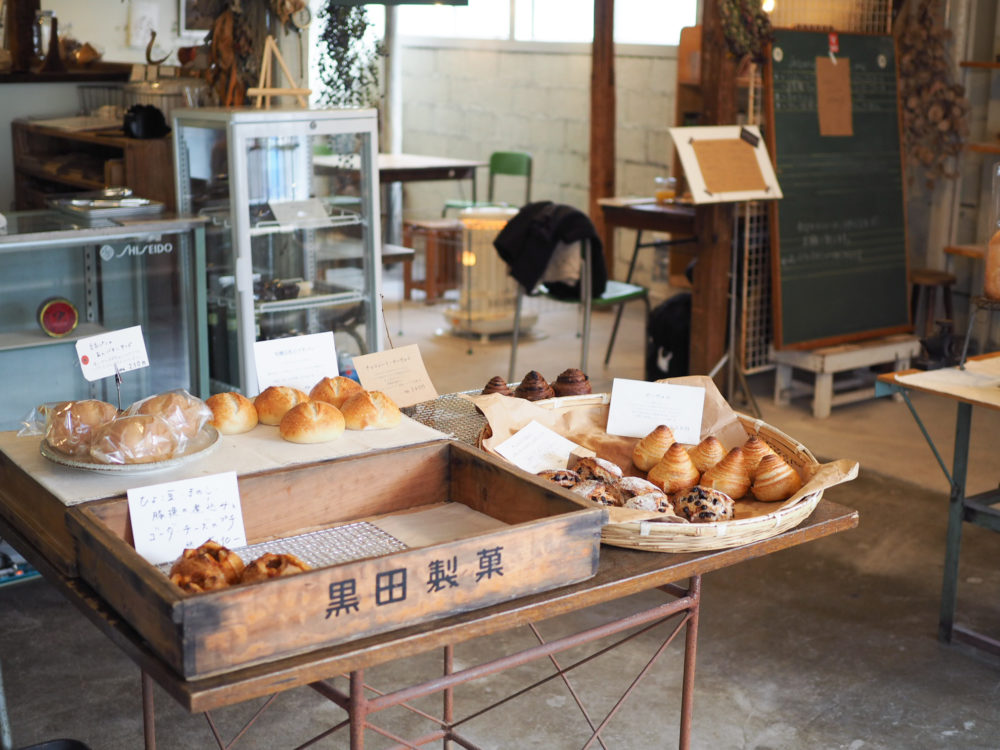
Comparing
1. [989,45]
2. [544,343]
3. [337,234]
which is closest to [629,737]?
[337,234]

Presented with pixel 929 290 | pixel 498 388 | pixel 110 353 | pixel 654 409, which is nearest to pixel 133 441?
pixel 110 353

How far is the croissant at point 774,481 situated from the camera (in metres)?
1.82

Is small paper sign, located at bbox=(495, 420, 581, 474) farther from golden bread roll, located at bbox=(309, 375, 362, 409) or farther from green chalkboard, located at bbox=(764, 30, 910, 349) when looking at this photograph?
green chalkboard, located at bbox=(764, 30, 910, 349)

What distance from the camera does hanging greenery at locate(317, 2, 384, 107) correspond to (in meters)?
4.38

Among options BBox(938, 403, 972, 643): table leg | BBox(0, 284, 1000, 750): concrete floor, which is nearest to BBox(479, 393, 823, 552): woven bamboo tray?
BBox(0, 284, 1000, 750): concrete floor

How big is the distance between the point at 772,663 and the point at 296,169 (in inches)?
87.3

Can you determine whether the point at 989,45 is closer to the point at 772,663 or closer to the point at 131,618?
the point at 772,663

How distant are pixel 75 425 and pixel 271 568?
0.50 metres

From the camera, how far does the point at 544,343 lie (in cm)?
641

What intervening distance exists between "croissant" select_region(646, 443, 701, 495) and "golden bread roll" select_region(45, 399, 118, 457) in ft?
2.85

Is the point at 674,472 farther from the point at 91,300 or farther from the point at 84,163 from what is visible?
the point at 84,163

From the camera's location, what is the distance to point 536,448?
1.93 meters

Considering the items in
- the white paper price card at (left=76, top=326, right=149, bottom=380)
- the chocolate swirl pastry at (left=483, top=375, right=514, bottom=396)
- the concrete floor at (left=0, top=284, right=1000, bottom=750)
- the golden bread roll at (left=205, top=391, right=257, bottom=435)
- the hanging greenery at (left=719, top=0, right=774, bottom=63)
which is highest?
the hanging greenery at (left=719, top=0, right=774, bottom=63)

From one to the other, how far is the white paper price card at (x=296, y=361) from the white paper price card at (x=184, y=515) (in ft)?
1.48
